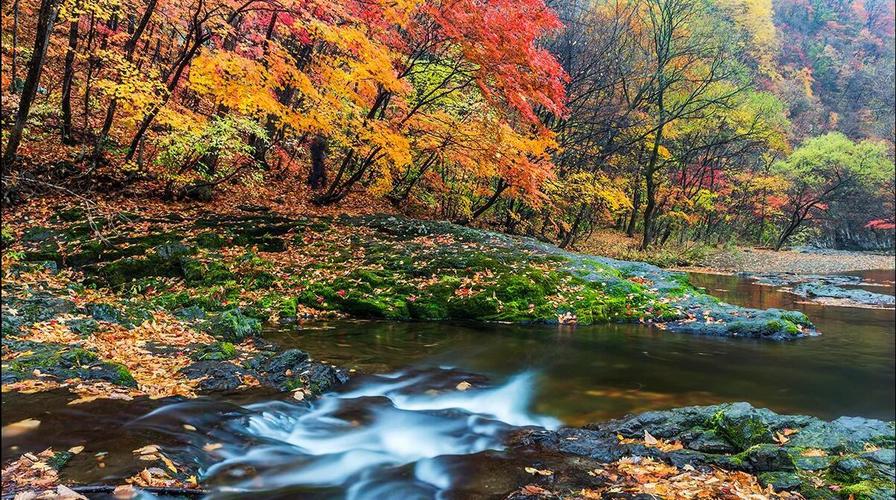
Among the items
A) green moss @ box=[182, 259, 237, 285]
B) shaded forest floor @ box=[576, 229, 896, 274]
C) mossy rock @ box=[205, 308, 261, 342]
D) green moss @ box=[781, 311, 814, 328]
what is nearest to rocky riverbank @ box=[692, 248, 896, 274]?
shaded forest floor @ box=[576, 229, 896, 274]

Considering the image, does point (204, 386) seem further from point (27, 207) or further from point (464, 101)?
point (464, 101)

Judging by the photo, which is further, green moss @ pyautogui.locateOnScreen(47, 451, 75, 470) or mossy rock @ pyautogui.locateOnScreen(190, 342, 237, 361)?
mossy rock @ pyautogui.locateOnScreen(190, 342, 237, 361)

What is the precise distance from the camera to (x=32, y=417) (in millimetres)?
3646

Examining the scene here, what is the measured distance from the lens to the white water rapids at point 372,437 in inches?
149

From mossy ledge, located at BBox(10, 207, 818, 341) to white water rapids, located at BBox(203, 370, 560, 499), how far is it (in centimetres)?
337

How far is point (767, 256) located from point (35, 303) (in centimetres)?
3334

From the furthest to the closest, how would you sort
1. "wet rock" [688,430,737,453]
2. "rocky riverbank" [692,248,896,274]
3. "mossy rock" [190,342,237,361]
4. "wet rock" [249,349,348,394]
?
"rocky riverbank" [692,248,896,274]
"mossy rock" [190,342,237,361]
"wet rock" [249,349,348,394]
"wet rock" [688,430,737,453]

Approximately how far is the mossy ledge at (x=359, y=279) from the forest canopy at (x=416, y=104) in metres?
1.68

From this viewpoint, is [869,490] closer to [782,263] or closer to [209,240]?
[209,240]

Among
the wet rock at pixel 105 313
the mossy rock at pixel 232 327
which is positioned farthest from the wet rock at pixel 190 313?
the wet rock at pixel 105 313

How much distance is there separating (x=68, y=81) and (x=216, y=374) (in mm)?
10705

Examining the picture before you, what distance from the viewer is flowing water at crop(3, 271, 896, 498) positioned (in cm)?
371

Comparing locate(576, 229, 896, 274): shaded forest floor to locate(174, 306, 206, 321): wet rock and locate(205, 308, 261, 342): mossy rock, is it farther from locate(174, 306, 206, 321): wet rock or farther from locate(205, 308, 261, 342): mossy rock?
locate(174, 306, 206, 321): wet rock

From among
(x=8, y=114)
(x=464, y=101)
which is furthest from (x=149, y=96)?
(x=464, y=101)
